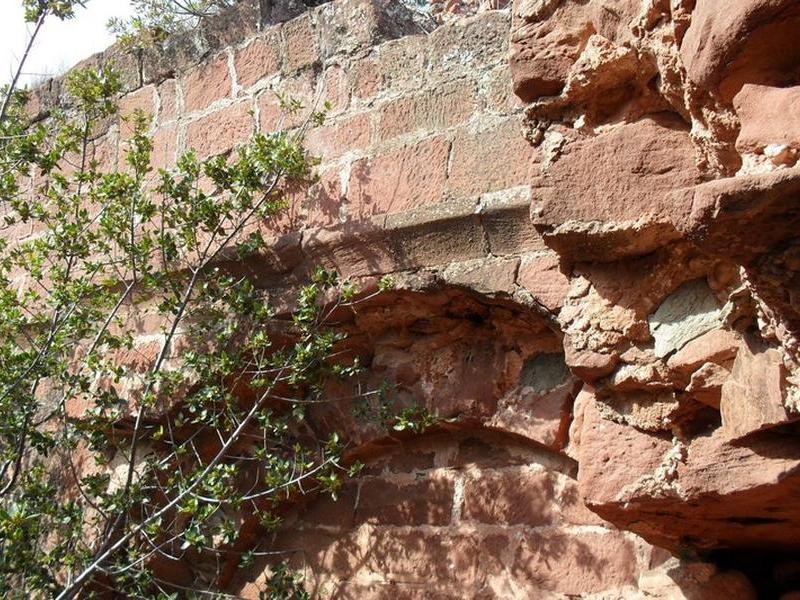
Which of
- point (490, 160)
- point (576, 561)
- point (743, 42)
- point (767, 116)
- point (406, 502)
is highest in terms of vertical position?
point (490, 160)

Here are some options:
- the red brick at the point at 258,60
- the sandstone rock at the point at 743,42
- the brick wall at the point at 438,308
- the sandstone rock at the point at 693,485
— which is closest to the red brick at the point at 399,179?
the brick wall at the point at 438,308

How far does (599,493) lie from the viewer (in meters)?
2.33

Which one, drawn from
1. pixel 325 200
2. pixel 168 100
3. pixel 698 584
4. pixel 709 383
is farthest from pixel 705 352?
pixel 168 100

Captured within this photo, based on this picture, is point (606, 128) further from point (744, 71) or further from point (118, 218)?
point (118, 218)

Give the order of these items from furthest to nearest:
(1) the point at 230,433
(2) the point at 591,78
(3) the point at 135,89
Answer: (3) the point at 135,89 → (1) the point at 230,433 → (2) the point at 591,78

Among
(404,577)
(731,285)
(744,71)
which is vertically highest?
(744,71)

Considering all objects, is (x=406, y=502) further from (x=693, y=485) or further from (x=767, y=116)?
(x=767, y=116)

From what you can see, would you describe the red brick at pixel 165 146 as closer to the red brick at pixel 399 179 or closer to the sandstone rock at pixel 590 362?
the red brick at pixel 399 179

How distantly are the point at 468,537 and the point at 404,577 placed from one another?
239 millimetres

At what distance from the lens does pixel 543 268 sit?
2.89 m

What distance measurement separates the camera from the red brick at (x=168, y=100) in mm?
4176

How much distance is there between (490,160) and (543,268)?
1.37ft

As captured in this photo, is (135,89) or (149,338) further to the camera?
(135,89)

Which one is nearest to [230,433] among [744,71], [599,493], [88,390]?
[88,390]
